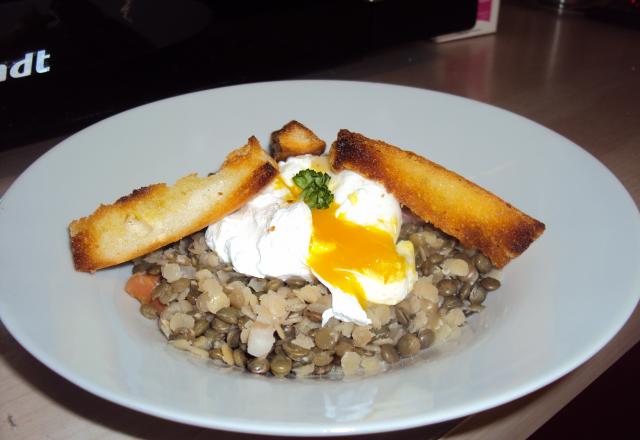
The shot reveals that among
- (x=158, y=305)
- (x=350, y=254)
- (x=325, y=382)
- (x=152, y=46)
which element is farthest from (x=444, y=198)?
(x=152, y=46)

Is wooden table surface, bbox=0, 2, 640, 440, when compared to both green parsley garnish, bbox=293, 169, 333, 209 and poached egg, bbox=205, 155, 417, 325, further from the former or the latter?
green parsley garnish, bbox=293, 169, 333, 209

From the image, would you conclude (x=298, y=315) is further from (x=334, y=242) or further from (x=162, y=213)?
(x=162, y=213)

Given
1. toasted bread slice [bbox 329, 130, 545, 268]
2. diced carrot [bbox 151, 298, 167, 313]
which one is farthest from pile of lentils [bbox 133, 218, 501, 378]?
toasted bread slice [bbox 329, 130, 545, 268]

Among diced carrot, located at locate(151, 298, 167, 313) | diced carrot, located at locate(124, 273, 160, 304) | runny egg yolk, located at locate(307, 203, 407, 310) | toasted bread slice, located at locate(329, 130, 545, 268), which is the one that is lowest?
diced carrot, located at locate(151, 298, 167, 313)

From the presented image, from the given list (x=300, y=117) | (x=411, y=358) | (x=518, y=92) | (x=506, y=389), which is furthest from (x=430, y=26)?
(x=506, y=389)

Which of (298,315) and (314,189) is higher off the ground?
(314,189)

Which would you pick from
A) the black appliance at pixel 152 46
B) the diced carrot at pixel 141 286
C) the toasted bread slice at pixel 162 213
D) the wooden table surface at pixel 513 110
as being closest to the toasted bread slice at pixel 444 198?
the toasted bread slice at pixel 162 213
